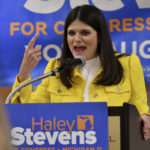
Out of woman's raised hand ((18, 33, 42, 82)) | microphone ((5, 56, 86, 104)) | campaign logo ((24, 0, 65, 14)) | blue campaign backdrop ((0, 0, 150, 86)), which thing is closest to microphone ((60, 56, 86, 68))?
microphone ((5, 56, 86, 104))

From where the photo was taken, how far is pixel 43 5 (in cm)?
229

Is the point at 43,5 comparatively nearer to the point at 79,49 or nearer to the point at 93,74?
the point at 79,49

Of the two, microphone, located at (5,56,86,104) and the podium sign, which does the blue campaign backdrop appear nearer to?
microphone, located at (5,56,86,104)

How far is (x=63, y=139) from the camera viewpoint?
0.88 metres

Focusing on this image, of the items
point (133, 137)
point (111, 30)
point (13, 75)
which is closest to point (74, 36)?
point (111, 30)

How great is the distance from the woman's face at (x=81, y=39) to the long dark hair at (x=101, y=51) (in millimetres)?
27

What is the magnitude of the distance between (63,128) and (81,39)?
3.08 ft

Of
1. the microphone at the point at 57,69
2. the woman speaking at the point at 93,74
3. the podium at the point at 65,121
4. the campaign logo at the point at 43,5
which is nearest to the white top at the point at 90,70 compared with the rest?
A: the woman speaking at the point at 93,74

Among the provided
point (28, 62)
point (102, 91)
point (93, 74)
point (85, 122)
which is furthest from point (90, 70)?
point (85, 122)

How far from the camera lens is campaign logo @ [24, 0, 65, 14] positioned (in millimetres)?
2262

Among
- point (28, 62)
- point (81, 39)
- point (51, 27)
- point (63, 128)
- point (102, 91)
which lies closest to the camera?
point (63, 128)

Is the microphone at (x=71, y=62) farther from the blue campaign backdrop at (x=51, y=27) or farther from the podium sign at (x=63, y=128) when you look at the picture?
the blue campaign backdrop at (x=51, y=27)

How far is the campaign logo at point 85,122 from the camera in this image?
2.88ft

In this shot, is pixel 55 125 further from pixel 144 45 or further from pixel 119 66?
pixel 144 45
